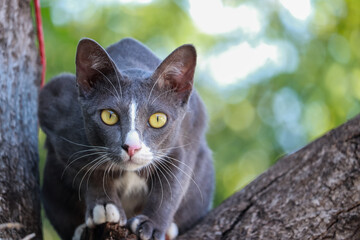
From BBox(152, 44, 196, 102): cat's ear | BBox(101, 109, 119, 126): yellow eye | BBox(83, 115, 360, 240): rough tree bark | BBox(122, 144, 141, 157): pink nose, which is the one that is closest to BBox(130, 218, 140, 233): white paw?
BBox(83, 115, 360, 240): rough tree bark

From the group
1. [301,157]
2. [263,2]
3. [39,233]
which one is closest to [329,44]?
[263,2]

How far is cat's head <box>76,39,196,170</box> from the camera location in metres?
2.99

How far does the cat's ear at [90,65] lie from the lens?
120 inches

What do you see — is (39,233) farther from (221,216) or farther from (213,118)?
(213,118)

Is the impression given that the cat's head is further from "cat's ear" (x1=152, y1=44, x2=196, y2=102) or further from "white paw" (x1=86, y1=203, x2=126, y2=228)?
"white paw" (x1=86, y1=203, x2=126, y2=228)

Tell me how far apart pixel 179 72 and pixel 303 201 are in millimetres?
1132

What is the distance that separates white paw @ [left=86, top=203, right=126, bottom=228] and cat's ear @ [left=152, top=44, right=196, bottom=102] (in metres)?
0.83

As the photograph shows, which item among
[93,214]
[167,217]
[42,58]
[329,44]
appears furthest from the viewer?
[329,44]

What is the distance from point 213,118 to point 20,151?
3750mm

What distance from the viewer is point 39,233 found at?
342cm

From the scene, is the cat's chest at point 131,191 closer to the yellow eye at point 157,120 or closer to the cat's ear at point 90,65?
the yellow eye at point 157,120

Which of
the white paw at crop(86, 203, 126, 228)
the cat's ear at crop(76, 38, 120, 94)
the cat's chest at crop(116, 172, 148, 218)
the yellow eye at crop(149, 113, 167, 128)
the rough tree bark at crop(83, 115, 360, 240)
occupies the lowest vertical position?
the rough tree bark at crop(83, 115, 360, 240)

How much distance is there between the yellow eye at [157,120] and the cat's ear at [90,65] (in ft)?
1.25

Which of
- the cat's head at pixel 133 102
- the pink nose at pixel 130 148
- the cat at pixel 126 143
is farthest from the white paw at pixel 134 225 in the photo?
the pink nose at pixel 130 148
